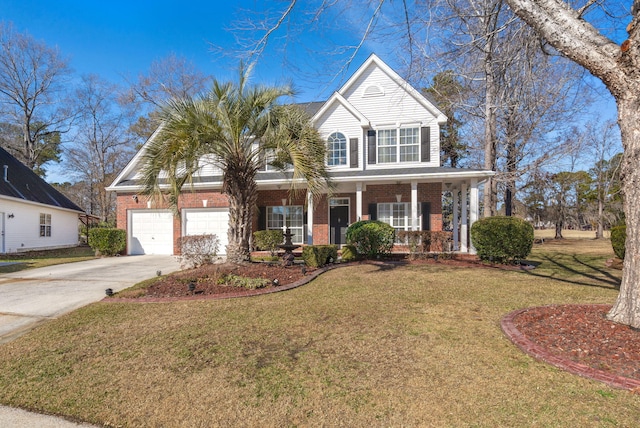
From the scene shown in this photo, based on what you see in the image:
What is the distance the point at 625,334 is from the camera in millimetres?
4078

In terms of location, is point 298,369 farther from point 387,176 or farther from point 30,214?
point 30,214

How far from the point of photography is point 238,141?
8578 millimetres

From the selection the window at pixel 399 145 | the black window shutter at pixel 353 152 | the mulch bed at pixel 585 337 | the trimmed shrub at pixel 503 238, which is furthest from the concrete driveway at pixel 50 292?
the trimmed shrub at pixel 503 238

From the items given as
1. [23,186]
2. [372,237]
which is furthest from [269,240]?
[23,186]

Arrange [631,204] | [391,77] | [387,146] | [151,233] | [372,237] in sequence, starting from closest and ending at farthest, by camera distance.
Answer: [631,204], [372,237], [387,146], [391,77], [151,233]

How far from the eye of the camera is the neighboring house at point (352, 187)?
47.6ft

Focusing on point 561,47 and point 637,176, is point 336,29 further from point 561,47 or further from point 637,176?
point 637,176

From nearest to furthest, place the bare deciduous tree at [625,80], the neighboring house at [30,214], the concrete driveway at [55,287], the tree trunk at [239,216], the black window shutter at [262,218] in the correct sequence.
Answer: the bare deciduous tree at [625,80] → the concrete driveway at [55,287] → the tree trunk at [239,216] → the black window shutter at [262,218] → the neighboring house at [30,214]

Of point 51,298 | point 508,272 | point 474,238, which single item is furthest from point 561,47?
point 51,298

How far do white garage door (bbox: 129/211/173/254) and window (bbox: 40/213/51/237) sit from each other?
8.21 m

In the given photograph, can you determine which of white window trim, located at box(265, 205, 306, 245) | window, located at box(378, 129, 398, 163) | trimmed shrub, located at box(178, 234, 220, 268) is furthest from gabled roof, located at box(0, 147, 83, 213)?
window, located at box(378, 129, 398, 163)

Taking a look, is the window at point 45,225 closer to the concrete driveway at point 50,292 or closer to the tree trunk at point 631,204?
the concrete driveway at point 50,292

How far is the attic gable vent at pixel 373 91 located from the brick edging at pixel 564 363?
13086 mm

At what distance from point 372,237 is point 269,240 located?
191 inches
